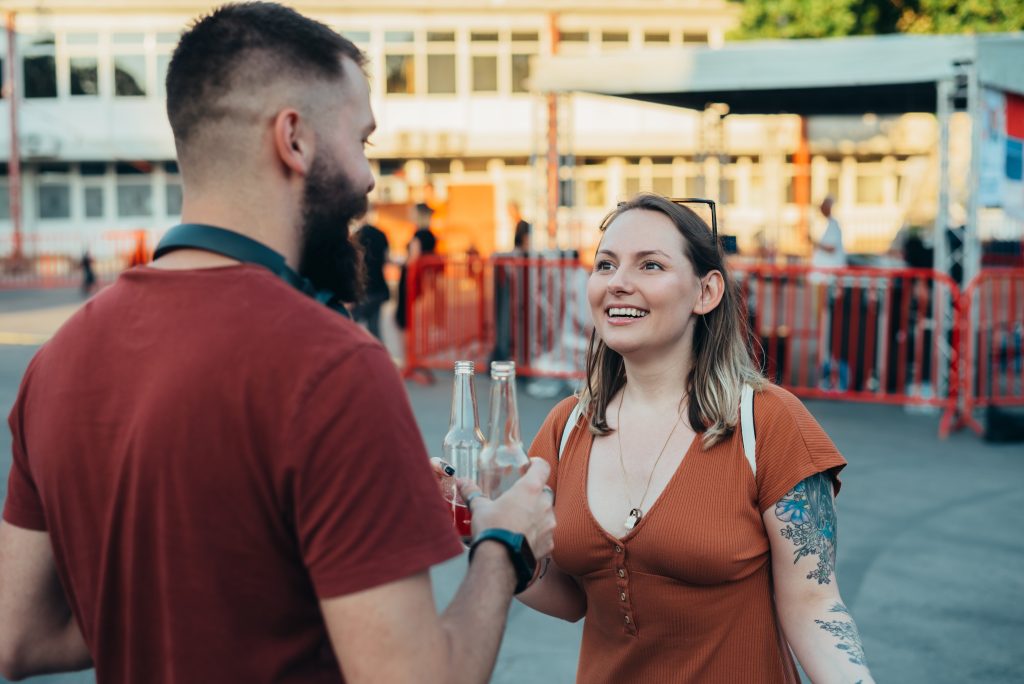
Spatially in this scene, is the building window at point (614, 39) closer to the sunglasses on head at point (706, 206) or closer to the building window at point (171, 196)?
the building window at point (171, 196)

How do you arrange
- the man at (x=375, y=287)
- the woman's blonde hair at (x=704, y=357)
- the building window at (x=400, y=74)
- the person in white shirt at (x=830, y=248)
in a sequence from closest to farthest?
the woman's blonde hair at (x=704, y=357), the man at (x=375, y=287), the person in white shirt at (x=830, y=248), the building window at (x=400, y=74)

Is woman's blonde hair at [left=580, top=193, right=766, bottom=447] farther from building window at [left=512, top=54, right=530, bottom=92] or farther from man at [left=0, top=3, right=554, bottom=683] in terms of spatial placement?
building window at [left=512, top=54, right=530, bottom=92]

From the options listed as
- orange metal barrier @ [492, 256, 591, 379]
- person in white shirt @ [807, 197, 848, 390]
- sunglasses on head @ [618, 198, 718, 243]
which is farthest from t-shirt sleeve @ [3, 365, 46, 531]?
orange metal barrier @ [492, 256, 591, 379]

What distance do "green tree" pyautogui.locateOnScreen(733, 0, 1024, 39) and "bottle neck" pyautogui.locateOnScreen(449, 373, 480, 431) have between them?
20.7m

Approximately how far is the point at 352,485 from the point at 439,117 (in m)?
36.1

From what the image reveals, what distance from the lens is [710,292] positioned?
2.72 m

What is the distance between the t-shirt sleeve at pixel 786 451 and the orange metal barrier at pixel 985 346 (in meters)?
7.37

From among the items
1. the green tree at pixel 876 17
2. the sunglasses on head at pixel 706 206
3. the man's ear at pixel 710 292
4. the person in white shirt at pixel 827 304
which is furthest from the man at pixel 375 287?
the green tree at pixel 876 17

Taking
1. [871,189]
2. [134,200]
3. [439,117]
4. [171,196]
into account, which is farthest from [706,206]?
[134,200]

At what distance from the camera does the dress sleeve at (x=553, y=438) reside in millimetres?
2717

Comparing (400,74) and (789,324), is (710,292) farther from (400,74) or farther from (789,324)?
(400,74)

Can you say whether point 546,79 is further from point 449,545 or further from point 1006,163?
point 449,545

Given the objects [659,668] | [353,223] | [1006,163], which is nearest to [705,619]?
[659,668]

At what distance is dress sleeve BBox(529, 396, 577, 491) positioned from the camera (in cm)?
272
